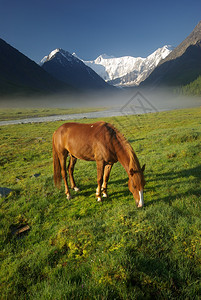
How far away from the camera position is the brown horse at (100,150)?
5574mm

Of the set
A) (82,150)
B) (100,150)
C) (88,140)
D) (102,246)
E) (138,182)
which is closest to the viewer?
(102,246)

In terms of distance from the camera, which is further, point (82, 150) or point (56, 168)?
point (56, 168)

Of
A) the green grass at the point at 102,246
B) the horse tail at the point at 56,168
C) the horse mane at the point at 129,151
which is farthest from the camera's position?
the horse tail at the point at 56,168

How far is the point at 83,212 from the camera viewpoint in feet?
20.1

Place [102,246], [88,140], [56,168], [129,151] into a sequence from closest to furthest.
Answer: [102,246] < [129,151] < [88,140] < [56,168]

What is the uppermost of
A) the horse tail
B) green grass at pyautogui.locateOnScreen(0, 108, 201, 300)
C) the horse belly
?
the horse belly

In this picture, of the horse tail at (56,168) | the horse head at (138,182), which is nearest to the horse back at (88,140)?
the horse tail at (56,168)

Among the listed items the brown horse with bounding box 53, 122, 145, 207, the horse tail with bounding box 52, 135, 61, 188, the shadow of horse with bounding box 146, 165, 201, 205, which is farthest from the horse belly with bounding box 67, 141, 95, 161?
the shadow of horse with bounding box 146, 165, 201, 205

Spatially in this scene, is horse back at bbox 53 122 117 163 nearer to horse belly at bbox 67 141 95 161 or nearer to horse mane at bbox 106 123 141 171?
horse belly at bbox 67 141 95 161

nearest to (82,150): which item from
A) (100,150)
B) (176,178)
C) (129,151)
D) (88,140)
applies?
(88,140)

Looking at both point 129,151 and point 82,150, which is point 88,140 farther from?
point 129,151

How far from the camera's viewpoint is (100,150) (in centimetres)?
660

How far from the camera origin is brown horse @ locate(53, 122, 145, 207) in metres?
5.57

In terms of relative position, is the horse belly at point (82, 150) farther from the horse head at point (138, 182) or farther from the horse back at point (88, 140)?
the horse head at point (138, 182)
